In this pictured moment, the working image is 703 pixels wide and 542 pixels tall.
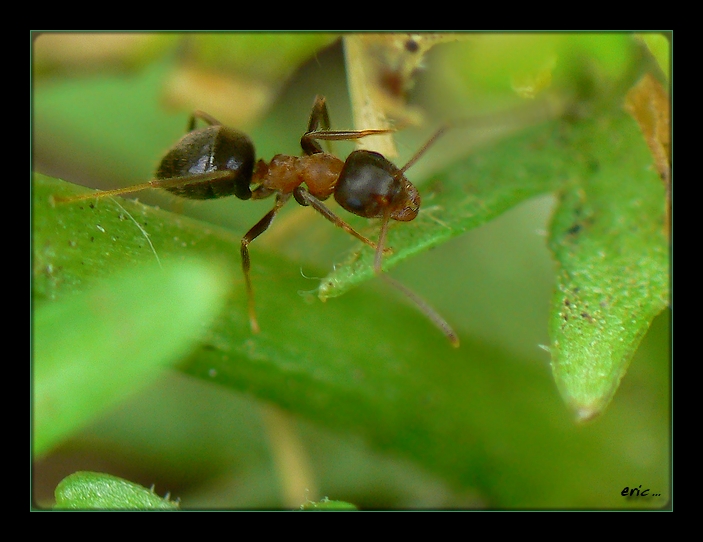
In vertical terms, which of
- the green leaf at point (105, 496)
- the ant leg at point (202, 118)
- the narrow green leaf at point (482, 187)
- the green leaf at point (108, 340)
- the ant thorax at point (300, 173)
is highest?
the ant leg at point (202, 118)

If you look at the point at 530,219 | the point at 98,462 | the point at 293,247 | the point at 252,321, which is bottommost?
the point at 98,462

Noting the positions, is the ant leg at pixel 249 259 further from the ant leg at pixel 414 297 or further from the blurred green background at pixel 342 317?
the ant leg at pixel 414 297

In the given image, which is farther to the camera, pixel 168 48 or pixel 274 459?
pixel 168 48

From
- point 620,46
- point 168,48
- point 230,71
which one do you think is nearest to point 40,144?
point 168,48

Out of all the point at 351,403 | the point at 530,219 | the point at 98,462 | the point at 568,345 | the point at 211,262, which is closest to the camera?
the point at 568,345

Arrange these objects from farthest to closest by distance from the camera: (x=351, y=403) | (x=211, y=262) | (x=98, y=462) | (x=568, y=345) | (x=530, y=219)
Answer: (x=530, y=219) < (x=98, y=462) < (x=351, y=403) < (x=211, y=262) < (x=568, y=345)

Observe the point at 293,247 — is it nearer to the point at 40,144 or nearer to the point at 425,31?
the point at 425,31

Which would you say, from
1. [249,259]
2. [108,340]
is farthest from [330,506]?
[249,259]

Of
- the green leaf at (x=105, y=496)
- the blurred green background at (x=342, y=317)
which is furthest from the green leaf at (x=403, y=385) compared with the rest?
the green leaf at (x=105, y=496)
